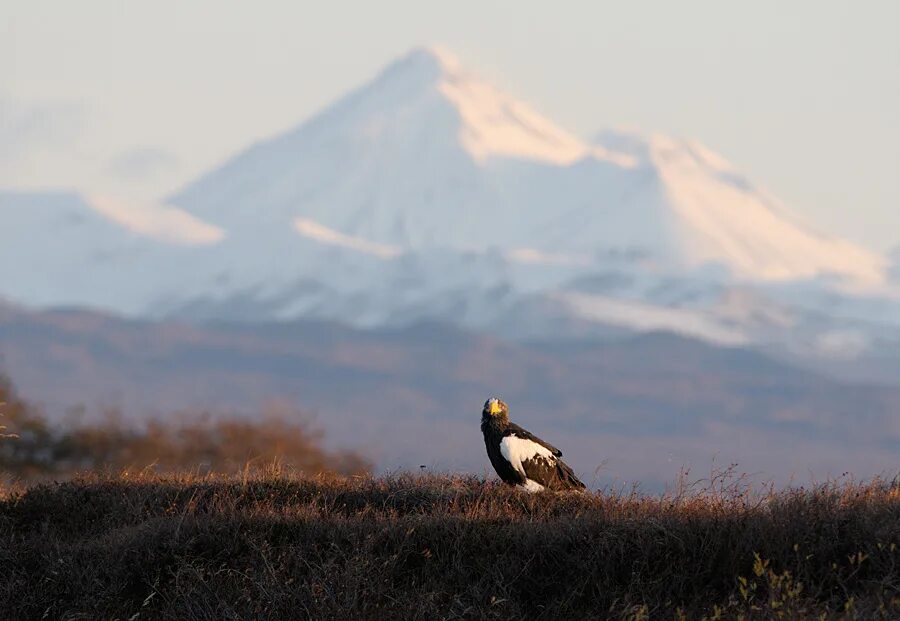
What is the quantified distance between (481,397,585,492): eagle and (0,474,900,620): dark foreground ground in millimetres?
787

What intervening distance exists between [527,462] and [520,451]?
132 millimetres

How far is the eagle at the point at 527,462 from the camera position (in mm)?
17859

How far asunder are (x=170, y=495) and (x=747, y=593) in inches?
269

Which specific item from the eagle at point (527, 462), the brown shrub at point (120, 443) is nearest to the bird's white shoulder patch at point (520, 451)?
the eagle at point (527, 462)

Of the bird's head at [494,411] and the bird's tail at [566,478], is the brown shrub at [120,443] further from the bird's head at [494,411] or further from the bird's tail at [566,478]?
the bird's tail at [566,478]

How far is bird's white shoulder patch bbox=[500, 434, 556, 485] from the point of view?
1784 centimetres

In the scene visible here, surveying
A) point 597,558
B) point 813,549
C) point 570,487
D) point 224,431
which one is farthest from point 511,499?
point 224,431

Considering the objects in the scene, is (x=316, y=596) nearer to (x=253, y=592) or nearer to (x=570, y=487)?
(x=253, y=592)

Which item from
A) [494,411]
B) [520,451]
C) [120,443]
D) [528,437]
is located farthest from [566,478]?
[120,443]

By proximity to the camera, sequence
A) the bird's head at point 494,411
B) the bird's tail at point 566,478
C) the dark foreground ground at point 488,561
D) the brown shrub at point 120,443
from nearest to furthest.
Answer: the dark foreground ground at point 488,561 < the bird's tail at point 566,478 < the bird's head at point 494,411 < the brown shrub at point 120,443

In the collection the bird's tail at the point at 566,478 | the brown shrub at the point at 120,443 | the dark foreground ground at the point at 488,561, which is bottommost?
the dark foreground ground at the point at 488,561

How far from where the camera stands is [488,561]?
1489 centimetres

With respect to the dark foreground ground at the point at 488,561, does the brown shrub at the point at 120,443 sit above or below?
above

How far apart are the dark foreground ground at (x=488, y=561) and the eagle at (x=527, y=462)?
0.79 meters
